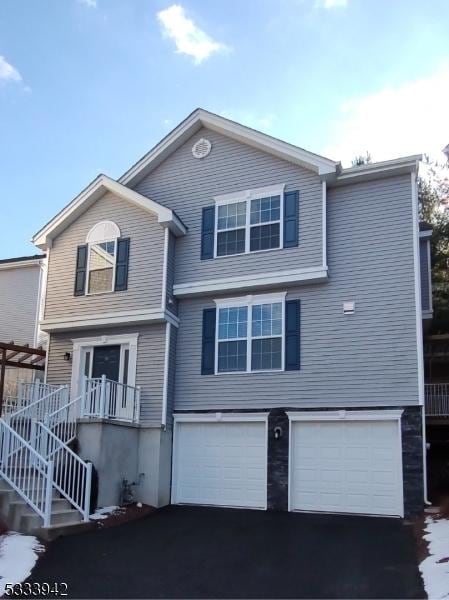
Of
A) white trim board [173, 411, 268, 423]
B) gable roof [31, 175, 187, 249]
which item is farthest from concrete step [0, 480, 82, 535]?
gable roof [31, 175, 187, 249]

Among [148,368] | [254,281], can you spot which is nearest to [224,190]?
[254,281]

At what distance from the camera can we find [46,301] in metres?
16.2

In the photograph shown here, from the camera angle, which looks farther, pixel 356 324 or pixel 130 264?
pixel 130 264

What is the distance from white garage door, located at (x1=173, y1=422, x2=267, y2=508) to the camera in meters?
13.5

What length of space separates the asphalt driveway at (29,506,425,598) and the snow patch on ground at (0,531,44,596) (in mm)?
189

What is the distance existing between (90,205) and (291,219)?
5490mm

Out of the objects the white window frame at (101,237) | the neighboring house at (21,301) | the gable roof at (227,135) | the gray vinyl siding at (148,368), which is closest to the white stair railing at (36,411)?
the gray vinyl siding at (148,368)

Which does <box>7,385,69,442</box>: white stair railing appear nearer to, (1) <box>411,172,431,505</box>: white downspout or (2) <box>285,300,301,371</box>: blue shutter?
(2) <box>285,300,301,371</box>: blue shutter

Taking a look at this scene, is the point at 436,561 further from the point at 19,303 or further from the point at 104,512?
the point at 19,303

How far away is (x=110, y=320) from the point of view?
49.6 ft

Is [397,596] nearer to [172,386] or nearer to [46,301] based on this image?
[172,386]

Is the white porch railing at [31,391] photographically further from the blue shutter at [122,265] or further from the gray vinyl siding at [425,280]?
the gray vinyl siding at [425,280]

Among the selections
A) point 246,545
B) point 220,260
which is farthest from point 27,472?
point 220,260

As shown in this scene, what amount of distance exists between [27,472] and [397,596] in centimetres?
687
